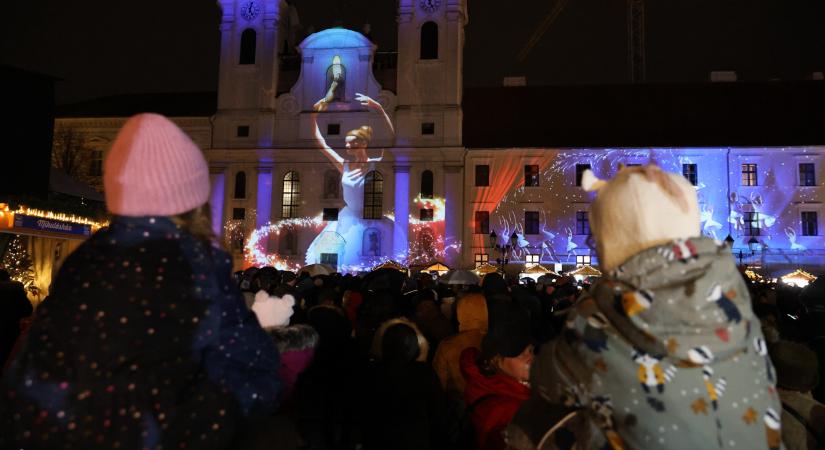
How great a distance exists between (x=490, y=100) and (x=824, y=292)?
38.5 meters

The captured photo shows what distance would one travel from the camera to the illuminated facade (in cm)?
3662

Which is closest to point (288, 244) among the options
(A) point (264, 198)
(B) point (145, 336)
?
(A) point (264, 198)

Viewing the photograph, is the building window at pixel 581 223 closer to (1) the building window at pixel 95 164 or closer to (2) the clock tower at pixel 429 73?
(2) the clock tower at pixel 429 73

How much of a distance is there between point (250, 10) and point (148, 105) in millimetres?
11454

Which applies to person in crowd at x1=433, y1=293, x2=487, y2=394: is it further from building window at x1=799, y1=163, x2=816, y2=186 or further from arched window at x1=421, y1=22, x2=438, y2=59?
building window at x1=799, y1=163, x2=816, y2=186

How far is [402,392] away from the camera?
4535 millimetres

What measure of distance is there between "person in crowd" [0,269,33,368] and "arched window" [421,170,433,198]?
31660mm

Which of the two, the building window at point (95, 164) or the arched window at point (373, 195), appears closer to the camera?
the arched window at point (373, 195)

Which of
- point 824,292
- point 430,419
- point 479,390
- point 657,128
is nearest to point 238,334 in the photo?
point 479,390

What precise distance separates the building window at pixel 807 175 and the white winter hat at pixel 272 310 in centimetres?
3983

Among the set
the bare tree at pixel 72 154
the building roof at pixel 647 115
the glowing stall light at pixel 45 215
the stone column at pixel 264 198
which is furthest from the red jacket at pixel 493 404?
the bare tree at pixel 72 154

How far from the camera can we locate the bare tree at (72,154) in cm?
4103

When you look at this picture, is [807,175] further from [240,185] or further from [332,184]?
[240,185]

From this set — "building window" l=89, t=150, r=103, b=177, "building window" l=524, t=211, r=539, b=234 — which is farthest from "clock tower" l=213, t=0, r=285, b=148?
"building window" l=524, t=211, r=539, b=234
